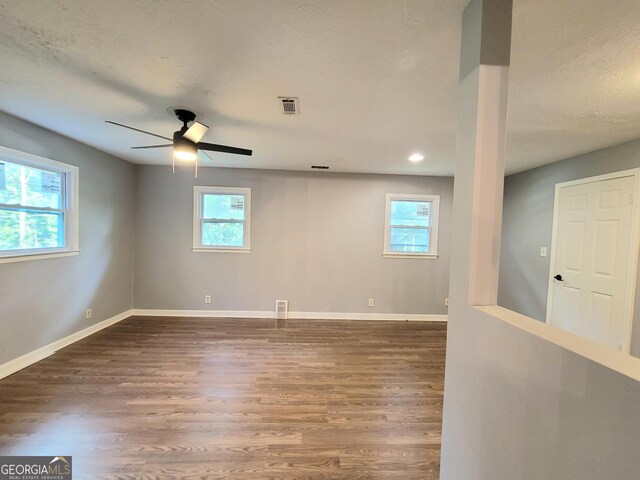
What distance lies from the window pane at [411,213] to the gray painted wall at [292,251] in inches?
8.6

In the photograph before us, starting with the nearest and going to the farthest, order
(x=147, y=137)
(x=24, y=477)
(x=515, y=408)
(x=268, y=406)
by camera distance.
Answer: (x=515, y=408) < (x=24, y=477) < (x=268, y=406) < (x=147, y=137)

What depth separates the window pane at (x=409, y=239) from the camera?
4.45 m

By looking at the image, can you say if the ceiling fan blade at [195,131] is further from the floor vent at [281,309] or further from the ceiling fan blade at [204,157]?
the floor vent at [281,309]

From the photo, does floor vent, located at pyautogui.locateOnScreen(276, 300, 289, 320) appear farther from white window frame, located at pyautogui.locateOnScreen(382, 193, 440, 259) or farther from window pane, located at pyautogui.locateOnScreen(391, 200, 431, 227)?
window pane, located at pyautogui.locateOnScreen(391, 200, 431, 227)

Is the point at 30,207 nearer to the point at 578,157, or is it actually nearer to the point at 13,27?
the point at 13,27

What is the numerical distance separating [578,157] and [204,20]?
13.6ft

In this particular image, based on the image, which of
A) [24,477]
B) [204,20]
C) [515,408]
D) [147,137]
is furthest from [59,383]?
[515,408]

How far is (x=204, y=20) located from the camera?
4.01 feet

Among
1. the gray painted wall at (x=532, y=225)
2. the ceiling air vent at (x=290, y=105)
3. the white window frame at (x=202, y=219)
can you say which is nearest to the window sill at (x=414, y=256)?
the gray painted wall at (x=532, y=225)

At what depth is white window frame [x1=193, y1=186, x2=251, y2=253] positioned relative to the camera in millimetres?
4207

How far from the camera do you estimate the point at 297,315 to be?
14.2ft

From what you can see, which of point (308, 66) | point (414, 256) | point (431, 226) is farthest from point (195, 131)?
point (431, 226)

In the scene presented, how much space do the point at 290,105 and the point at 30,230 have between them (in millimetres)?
2992

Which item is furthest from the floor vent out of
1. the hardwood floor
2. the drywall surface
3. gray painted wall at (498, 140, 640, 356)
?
gray painted wall at (498, 140, 640, 356)
